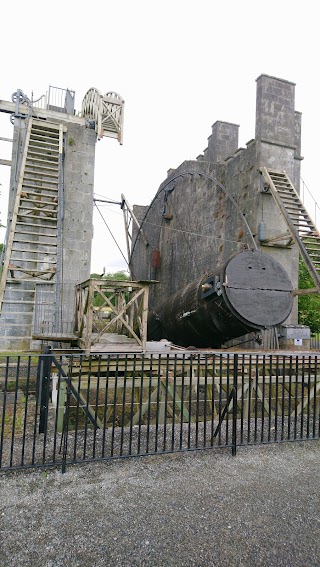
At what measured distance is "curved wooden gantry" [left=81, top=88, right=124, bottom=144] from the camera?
44.7ft

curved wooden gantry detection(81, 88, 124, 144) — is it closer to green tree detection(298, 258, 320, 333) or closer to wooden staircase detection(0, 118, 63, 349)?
wooden staircase detection(0, 118, 63, 349)

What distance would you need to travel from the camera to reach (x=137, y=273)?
27719 millimetres

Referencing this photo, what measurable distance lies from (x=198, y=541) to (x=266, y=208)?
35.1 ft

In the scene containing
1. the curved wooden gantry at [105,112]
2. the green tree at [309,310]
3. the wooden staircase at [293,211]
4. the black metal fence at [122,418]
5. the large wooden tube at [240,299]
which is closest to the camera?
the black metal fence at [122,418]

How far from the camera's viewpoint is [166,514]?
11.2 ft

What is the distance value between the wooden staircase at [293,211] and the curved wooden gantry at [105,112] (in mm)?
6318

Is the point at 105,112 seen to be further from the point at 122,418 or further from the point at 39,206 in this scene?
the point at 122,418

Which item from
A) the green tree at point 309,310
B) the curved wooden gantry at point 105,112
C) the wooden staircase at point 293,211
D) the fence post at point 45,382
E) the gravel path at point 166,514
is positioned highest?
the curved wooden gantry at point 105,112

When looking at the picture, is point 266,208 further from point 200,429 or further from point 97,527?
point 97,527

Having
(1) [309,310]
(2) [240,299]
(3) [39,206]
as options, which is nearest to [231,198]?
(2) [240,299]

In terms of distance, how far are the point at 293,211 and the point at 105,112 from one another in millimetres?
8264

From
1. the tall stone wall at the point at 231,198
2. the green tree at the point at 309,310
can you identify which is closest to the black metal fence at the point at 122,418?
the tall stone wall at the point at 231,198

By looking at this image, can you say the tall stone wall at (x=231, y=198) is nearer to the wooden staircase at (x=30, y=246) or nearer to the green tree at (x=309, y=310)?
the wooden staircase at (x=30, y=246)

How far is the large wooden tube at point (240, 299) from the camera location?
8047mm
